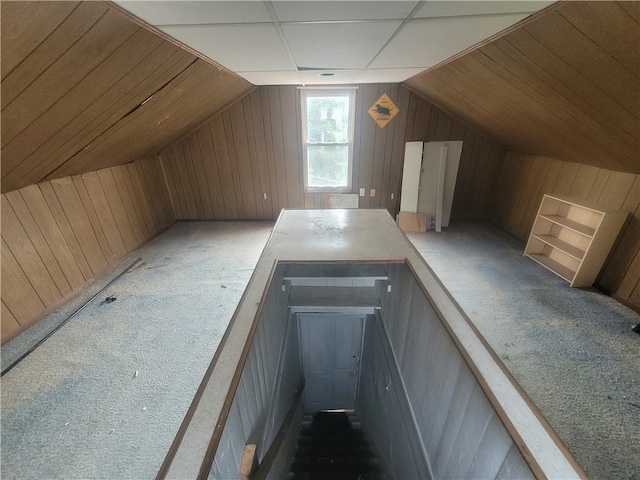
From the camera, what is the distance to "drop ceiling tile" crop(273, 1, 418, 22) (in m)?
1.30

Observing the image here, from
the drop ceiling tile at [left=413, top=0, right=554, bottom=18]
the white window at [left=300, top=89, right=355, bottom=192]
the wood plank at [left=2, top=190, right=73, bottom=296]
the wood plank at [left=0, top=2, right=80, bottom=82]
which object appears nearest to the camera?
the wood plank at [left=0, top=2, right=80, bottom=82]

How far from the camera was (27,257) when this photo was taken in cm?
243

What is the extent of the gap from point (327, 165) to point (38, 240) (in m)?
3.62

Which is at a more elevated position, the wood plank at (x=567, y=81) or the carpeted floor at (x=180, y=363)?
the wood plank at (x=567, y=81)

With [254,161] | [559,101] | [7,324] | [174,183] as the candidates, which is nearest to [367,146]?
[254,161]

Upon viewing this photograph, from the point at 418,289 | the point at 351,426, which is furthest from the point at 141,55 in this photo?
the point at 351,426

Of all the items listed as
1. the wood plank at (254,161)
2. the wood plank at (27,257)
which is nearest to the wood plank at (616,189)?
the wood plank at (254,161)

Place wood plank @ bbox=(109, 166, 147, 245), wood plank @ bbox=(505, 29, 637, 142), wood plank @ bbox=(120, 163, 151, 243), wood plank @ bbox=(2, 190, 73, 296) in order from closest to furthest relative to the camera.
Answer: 1. wood plank @ bbox=(505, 29, 637, 142)
2. wood plank @ bbox=(2, 190, 73, 296)
3. wood plank @ bbox=(109, 166, 147, 245)
4. wood plank @ bbox=(120, 163, 151, 243)

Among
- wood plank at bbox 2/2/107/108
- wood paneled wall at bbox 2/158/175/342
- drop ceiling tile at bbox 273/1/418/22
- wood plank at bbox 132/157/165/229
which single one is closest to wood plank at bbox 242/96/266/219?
wood plank at bbox 132/157/165/229

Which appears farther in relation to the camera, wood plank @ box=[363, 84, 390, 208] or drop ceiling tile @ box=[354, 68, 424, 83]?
wood plank @ box=[363, 84, 390, 208]

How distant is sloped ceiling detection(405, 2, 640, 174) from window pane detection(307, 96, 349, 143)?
3.71 feet

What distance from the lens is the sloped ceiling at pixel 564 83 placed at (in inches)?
51.1

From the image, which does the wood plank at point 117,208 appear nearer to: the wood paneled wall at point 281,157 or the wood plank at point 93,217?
the wood plank at point 93,217

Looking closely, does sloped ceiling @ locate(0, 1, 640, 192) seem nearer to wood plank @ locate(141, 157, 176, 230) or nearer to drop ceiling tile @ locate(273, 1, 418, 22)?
drop ceiling tile @ locate(273, 1, 418, 22)
